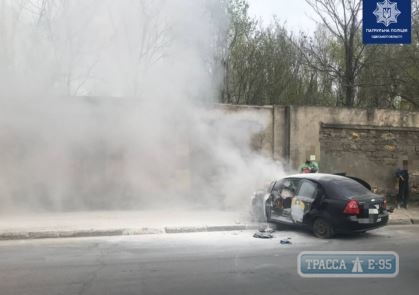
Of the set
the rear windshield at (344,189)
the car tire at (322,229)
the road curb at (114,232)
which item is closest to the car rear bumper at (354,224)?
the car tire at (322,229)

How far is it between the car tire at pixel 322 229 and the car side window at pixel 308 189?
478mm

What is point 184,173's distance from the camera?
543 inches

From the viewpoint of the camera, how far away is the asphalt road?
5.78 metres

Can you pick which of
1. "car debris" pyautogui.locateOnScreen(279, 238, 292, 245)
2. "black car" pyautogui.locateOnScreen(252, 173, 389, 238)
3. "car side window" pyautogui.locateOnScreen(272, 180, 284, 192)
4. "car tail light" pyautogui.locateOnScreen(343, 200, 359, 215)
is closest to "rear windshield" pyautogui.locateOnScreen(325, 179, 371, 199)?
"black car" pyautogui.locateOnScreen(252, 173, 389, 238)

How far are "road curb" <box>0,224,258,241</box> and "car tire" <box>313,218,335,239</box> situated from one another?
1.55m

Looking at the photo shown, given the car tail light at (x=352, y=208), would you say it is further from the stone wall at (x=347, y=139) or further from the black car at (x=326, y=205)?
the stone wall at (x=347, y=139)

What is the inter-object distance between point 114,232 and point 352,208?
4548mm

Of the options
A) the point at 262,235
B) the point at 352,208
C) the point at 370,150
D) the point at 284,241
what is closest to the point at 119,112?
the point at 262,235

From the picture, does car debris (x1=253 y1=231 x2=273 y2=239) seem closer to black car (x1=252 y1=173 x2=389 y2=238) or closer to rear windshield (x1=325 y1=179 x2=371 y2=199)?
black car (x1=252 y1=173 x2=389 y2=238)

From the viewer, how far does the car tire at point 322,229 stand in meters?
9.26

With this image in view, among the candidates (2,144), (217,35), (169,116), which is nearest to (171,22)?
(217,35)

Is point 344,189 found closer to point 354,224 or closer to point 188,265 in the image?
point 354,224

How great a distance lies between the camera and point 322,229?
30.8ft

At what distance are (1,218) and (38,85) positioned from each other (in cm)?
314
